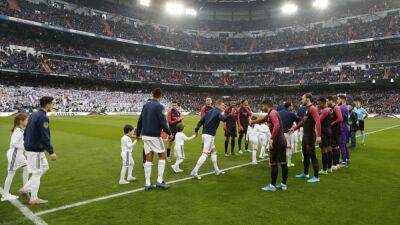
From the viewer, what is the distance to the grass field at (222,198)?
5910mm

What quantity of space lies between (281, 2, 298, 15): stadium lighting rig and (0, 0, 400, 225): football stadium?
344 mm

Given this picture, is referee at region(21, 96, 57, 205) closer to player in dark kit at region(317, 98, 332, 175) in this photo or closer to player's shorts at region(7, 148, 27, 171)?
player's shorts at region(7, 148, 27, 171)

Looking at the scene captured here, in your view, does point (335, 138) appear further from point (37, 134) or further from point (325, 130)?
point (37, 134)

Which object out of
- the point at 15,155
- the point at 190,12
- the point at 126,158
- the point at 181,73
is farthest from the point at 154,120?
the point at 190,12

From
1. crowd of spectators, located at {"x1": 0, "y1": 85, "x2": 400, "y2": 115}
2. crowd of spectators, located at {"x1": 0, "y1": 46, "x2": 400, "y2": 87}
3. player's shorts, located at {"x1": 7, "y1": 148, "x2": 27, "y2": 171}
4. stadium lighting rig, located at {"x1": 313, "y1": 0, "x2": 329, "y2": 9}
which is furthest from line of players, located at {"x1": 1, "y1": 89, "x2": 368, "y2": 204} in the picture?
stadium lighting rig, located at {"x1": 313, "y1": 0, "x2": 329, "y2": 9}

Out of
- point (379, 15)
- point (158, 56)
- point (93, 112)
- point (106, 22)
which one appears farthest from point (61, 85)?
point (379, 15)

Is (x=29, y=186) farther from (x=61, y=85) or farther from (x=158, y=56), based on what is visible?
(x=158, y=56)

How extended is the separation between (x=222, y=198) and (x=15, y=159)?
15.3 ft

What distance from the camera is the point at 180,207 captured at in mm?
6547

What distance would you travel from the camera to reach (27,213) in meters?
6.21

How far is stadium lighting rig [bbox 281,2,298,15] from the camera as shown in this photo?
75.8 metres

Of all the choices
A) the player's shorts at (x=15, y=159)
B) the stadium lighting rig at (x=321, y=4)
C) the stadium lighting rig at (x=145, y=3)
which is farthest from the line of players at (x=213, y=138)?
the stadium lighting rig at (x=321, y=4)

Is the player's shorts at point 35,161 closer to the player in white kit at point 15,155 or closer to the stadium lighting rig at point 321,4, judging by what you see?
the player in white kit at point 15,155

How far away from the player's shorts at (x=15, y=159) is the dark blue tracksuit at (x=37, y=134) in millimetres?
694
